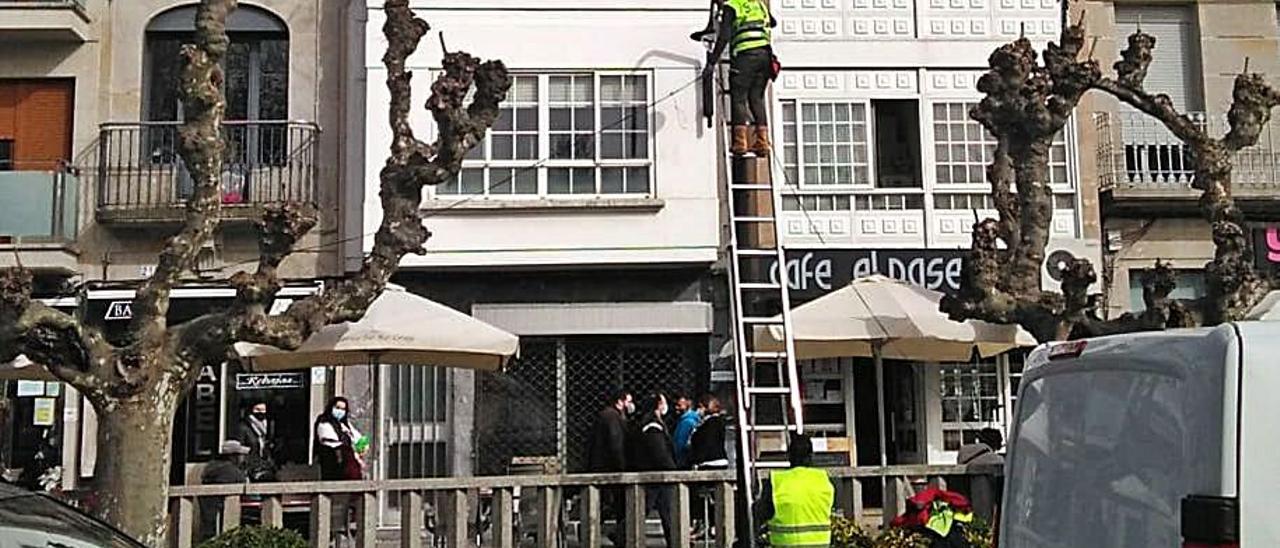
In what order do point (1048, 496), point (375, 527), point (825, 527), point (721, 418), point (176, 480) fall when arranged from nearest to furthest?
point (1048, 496) < point (825, 527) < point (375, 527) < point (721, 418) < point (176, 480)

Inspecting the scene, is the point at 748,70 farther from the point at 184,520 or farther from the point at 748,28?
the point at 184,520

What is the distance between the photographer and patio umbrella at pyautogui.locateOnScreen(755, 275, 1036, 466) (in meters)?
14.9

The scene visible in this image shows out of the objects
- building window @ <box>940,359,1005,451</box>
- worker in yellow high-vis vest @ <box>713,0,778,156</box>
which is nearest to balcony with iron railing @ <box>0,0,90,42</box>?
worker in yellow high-vis vest @ <box>713,0,778,156</box>

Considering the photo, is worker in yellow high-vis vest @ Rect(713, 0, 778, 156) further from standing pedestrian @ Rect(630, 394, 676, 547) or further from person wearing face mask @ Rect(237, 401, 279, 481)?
person wearing face mask @ Rect(237, 401, 279, 481)

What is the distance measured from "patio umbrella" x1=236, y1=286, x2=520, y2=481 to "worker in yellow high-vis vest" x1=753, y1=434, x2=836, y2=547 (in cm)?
519

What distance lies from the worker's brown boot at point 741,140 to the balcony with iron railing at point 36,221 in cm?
901

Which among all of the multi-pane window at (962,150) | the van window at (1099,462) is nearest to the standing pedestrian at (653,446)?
the multi-pane window at (962,150)

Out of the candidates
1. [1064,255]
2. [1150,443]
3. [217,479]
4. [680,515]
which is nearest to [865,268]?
[1064,255]

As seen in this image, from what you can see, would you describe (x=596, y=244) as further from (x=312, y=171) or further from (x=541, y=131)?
(x=312, y=171)

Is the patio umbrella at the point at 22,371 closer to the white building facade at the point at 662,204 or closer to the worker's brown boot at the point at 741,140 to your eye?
the white building facade at the point at 662,204

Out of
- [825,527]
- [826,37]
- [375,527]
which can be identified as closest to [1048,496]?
[825,527]

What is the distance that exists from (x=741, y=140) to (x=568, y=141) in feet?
11.8

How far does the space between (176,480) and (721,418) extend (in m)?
7.69

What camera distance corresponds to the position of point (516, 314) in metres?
18.1
